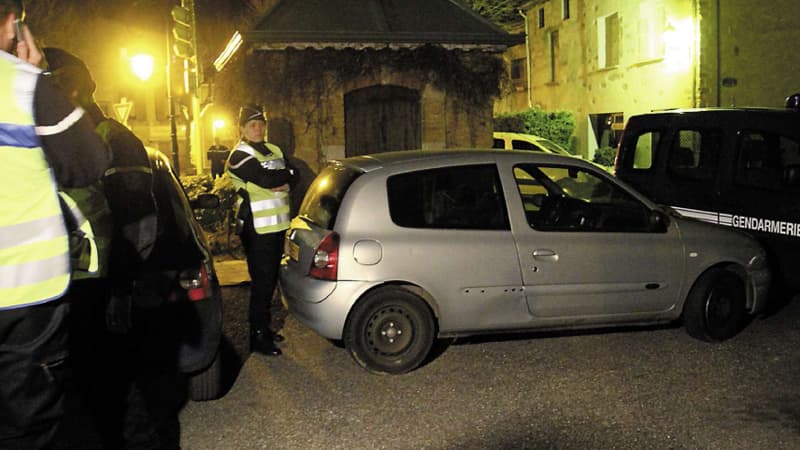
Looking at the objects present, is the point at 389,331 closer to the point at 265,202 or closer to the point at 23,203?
the point at 265,202

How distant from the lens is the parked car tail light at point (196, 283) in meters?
4.84

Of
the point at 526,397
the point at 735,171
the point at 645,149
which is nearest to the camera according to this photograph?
the point at 526,397

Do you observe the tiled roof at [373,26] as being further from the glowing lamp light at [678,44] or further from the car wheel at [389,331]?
the glowing lamp light at [678,44]

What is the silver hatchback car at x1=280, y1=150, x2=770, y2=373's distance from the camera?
589cm

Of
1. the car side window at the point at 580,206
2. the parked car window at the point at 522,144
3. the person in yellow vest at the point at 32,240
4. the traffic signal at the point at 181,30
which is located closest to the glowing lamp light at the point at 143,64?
the traffic signal at the point at 181,30

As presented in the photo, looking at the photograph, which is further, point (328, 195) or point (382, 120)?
point (382, 120)

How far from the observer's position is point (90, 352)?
4.34m

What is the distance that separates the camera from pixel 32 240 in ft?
9.07

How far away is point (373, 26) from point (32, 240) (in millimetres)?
9777

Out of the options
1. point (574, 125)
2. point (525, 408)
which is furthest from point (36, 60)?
point (574, 125)

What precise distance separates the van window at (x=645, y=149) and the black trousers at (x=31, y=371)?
6776 mm

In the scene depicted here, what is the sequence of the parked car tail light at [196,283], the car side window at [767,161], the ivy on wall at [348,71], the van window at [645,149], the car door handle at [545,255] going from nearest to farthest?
the parked car tail light at [196,283] < the car door handle at [545,255] < the car side window at [767,161] < the van window at [645,149] < the ivy on wall at [348,71]

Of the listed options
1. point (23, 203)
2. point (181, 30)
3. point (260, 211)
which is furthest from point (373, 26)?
point (23, 203)

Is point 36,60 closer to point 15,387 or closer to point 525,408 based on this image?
point 15,387
